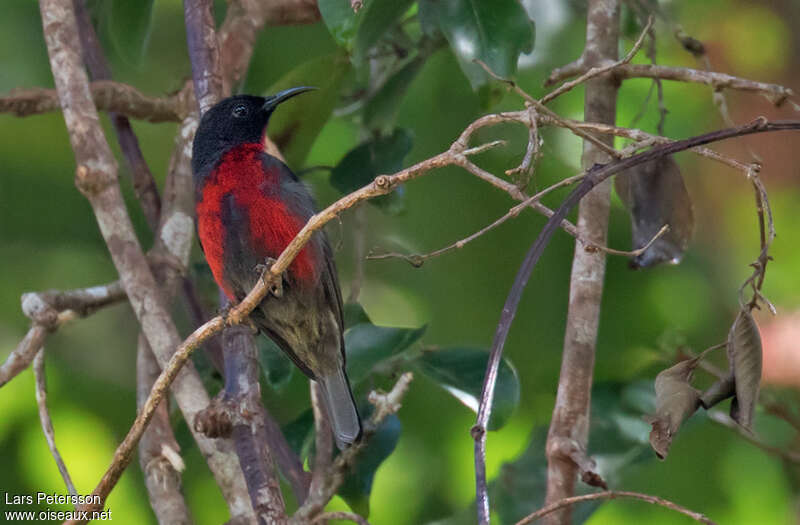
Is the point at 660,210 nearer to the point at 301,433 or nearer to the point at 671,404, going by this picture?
the point at 671,404

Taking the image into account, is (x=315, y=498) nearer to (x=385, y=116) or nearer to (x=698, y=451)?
(x=385, y=116)

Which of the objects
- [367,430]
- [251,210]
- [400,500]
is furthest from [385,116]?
[400,500]

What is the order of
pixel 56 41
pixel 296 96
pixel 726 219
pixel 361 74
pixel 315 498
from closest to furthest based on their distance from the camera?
pixel 315 498 → pixel 56 41 → pixel 296 96 → pixel 361 74 → pixel 726 219

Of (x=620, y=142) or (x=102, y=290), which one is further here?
(x=620, y=142)

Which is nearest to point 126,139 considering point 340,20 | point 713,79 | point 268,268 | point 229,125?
point 229,125

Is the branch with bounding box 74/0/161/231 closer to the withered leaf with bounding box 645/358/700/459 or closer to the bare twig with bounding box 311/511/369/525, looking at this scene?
the bare twig with bounding box 311/511/369/525

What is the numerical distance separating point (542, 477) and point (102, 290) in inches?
70.2

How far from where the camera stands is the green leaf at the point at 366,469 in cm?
355

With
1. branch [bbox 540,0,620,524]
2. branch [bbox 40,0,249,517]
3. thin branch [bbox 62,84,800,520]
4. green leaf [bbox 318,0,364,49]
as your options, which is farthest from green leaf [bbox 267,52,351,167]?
thin branch [bbox 62,84,800,520]

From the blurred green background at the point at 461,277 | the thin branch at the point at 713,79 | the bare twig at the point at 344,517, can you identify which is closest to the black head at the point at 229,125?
the blurred green background at the point at 461,277

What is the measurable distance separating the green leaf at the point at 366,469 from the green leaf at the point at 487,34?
4.16 feet

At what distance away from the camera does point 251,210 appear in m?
3.48

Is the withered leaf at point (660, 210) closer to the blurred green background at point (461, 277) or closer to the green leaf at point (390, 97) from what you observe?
the blurred green background at point (461, 277)

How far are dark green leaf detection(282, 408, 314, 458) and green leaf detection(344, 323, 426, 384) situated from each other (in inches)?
17.5
